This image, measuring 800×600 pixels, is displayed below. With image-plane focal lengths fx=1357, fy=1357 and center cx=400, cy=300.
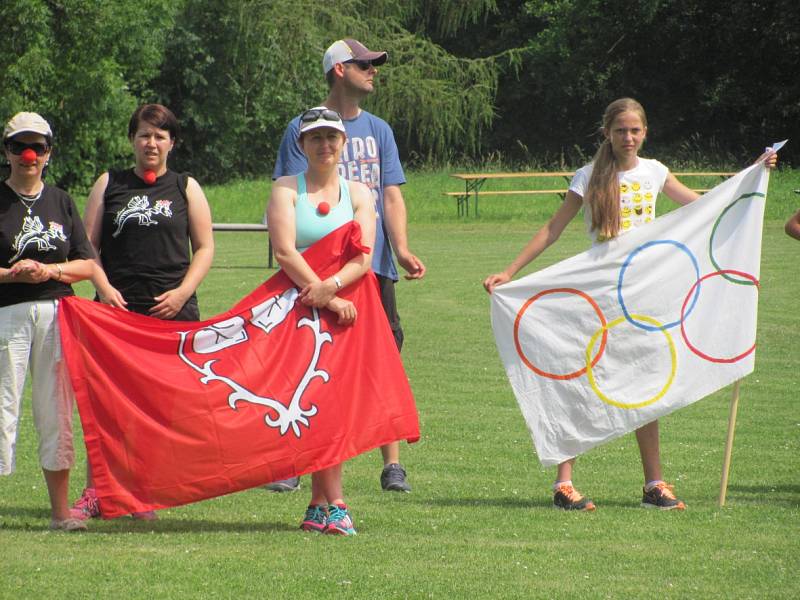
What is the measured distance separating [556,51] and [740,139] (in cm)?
1083

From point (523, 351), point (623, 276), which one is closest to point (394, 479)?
point (523, 351)

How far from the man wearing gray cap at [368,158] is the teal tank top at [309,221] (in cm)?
104

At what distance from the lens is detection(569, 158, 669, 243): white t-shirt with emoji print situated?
7.23 metres

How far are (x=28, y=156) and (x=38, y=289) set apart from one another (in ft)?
2.06

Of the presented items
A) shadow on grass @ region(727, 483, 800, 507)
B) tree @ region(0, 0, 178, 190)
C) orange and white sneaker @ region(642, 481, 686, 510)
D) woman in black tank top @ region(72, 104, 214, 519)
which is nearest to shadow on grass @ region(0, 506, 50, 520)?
woman in black tank top @ region(72, 104, 214, 519)

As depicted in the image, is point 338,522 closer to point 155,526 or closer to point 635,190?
point 155,526

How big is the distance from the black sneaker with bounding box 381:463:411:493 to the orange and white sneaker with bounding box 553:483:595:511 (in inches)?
38.6

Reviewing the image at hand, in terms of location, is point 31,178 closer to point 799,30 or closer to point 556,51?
point 799,30

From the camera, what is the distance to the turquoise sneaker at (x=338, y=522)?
20.9 feet

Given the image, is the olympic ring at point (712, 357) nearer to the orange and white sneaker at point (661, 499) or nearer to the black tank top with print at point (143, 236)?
the orange and white sneaker at point (661, 499)

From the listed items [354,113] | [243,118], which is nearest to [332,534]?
[354,113]

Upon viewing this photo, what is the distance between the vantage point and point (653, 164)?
7.29m

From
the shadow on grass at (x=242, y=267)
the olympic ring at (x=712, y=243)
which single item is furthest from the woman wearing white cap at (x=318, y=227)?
the shadow on grass at (x=242, y=267)

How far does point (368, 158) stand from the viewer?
7.80 metres
